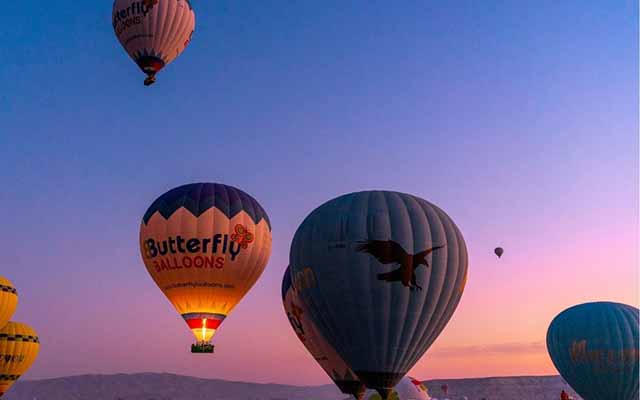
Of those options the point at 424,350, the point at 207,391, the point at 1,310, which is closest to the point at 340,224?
the point at 424,350

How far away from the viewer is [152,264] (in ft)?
95.0

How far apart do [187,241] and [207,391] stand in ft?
344

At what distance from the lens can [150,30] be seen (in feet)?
101

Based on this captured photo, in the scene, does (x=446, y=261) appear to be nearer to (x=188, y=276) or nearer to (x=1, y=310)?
(x=188, y=276)

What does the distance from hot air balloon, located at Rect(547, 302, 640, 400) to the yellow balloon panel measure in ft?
46.8

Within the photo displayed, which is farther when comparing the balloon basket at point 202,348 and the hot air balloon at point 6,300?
the hot air balloon at point 6,300

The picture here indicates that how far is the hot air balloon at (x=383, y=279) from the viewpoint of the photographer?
2133 centimetres

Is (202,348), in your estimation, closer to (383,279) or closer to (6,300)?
(383,279)

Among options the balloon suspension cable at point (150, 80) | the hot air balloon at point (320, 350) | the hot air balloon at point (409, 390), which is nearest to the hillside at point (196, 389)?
the hot air balloon at point (409, 390)

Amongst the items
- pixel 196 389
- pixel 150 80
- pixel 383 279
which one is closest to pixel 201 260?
pixel 150 80

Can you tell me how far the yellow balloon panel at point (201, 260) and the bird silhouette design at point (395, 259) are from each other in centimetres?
874

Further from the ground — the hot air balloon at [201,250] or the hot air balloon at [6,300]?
the hot air balloon at [201,250]

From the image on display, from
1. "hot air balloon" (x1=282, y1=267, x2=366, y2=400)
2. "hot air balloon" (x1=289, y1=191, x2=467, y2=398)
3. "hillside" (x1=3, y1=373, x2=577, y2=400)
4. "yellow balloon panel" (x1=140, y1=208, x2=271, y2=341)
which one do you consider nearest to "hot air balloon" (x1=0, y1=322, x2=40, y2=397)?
"yellow balloon panel" (x1=140, y1=208, x2=271, y2=341)

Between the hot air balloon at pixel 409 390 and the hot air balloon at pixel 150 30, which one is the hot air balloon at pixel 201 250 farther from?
the hot air balloon at pixel 409 390
